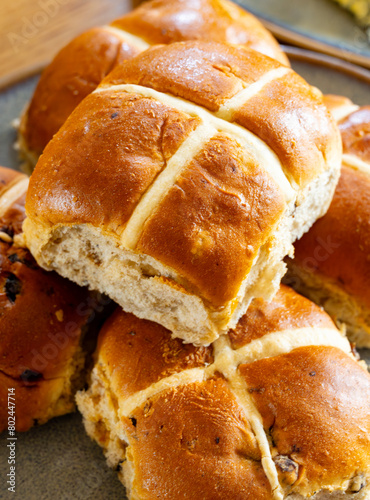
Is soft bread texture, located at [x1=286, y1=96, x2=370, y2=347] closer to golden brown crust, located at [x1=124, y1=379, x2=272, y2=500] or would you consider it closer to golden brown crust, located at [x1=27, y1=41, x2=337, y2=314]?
golden brown crust, located at [x1=27, y1=41, x2=337, y2=314]

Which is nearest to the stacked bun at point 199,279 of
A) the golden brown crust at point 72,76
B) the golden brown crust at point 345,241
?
the golden brown crust at point 345,241

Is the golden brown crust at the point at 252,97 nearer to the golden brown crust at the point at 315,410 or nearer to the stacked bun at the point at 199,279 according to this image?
the stacked bun at the point at 199,279

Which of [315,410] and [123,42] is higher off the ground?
[123,42]

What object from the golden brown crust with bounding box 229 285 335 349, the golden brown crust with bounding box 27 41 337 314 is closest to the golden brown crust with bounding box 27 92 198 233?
the golden brown crust with bounding box 27 41 337 314

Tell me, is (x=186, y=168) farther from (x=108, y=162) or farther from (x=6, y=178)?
(x=6, y=178)

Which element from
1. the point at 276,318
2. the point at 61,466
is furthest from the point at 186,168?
the point at 61,466
